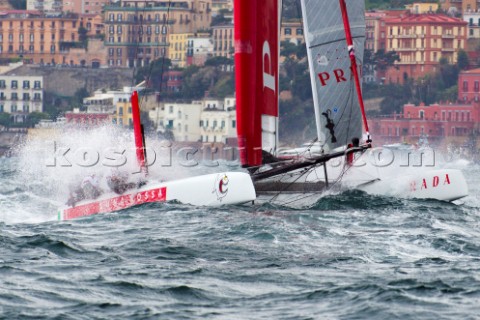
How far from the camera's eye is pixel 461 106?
85.9 metres

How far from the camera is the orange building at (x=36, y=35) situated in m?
110

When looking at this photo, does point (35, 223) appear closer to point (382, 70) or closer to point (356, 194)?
point (356, 194)

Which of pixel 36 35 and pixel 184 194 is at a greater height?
pixel 36 35

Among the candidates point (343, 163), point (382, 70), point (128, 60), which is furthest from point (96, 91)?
point (343, 163)

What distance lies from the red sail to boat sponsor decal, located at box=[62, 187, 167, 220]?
1.19 meters

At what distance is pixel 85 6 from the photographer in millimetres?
123938

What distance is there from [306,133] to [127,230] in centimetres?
6342

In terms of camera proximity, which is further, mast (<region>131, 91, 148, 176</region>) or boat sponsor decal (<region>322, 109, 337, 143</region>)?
mast (<region>131, 91, 148, 176</region>)

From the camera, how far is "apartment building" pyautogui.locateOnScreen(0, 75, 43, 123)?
298ft

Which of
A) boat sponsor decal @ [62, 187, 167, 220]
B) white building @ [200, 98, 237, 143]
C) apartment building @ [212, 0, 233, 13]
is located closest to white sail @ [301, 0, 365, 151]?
boat sponsor decal @ [62, 187, 167, 220]

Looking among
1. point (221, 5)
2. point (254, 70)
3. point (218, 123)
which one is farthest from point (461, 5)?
point (254, 70)

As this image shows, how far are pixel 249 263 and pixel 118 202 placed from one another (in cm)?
522

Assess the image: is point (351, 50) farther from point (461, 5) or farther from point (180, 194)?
point (461, 5)

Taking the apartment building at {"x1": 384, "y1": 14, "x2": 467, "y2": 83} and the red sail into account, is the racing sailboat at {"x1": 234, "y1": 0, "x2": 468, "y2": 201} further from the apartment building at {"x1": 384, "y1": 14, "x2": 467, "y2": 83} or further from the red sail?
the apartment building at {"x1": 384, "y1": 14, "x2": 467, "y2": 83}
